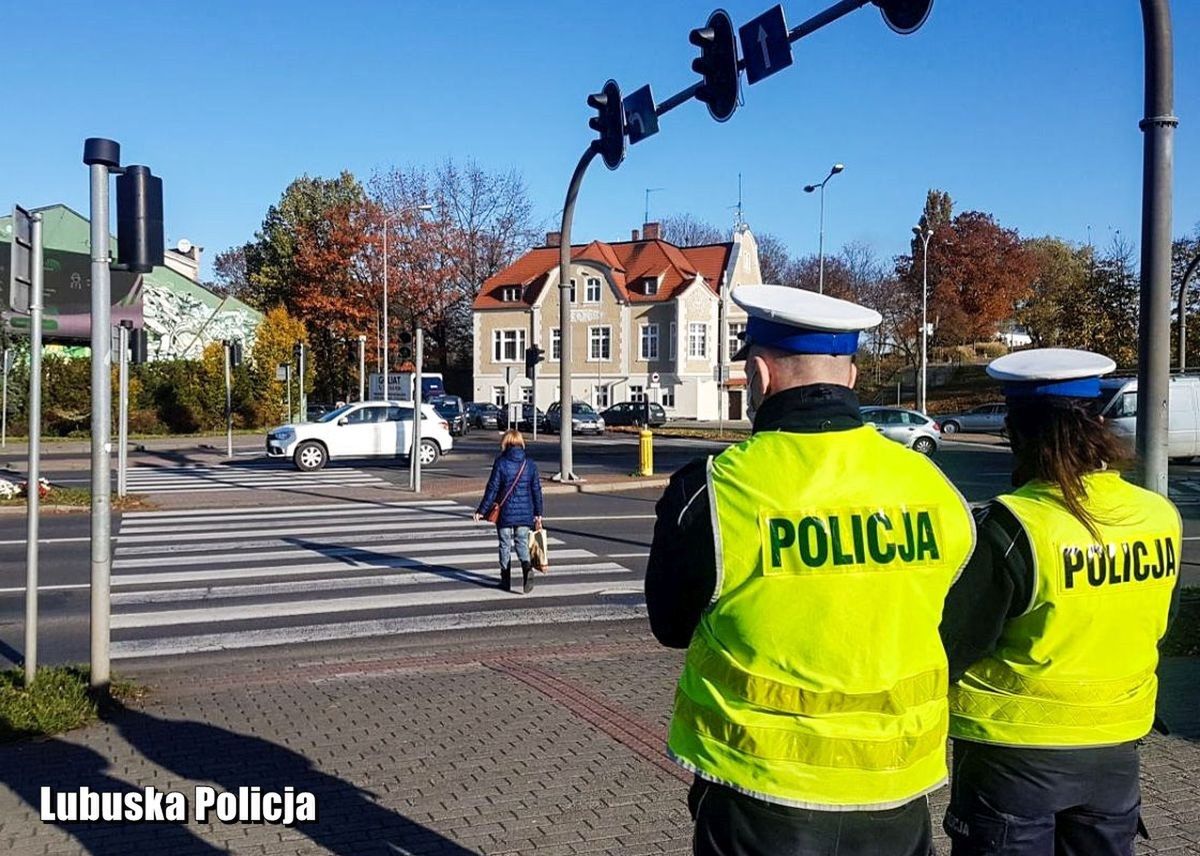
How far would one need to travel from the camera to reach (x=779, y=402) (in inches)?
89.5

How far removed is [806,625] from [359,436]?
26.0 metres

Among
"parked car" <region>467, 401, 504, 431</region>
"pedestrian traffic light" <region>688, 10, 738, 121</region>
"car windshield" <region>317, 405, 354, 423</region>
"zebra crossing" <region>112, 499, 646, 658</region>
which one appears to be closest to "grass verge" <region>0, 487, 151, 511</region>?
"zebra crossing" <region>112, 499, 646, 658</region>

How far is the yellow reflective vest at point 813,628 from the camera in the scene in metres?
2.13

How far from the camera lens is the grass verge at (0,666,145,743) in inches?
228

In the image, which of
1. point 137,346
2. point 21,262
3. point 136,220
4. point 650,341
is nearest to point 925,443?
point 137,346

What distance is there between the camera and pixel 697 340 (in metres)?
64.2

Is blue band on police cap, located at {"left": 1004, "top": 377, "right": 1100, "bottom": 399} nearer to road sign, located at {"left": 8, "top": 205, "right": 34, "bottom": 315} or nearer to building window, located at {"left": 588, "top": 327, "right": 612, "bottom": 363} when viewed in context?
road sign, located at {"left": 8, "top": 205, "right": 34, "bottom": 315}

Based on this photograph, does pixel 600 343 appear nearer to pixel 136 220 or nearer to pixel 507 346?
pixel 507 346

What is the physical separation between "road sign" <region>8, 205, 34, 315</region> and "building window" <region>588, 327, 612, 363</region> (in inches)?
2364

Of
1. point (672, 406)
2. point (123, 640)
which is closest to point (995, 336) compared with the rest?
point (672, 406)

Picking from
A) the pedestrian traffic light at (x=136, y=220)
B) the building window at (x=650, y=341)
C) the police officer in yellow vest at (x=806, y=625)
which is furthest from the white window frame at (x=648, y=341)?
the police officer in yellow vest at (x=806, y=625)

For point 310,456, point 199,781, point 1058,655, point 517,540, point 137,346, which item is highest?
point 137,346

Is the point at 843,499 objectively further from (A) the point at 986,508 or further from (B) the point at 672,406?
(B) the point at 672,406

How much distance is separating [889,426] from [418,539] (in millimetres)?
21237
